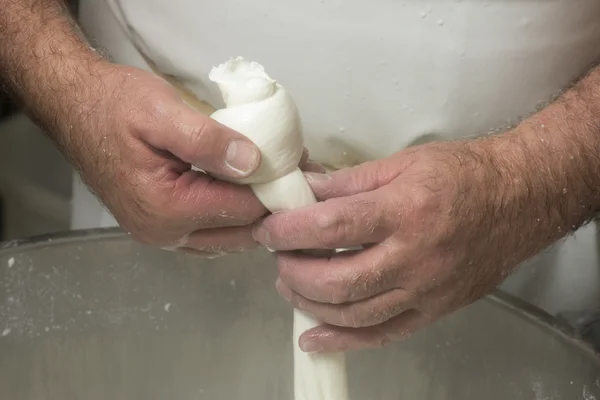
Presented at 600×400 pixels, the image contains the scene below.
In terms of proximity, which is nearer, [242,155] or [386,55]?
[242,155]

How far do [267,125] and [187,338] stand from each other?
0.32 m

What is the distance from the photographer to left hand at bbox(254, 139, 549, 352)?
43cm

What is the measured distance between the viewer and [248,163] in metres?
0.41

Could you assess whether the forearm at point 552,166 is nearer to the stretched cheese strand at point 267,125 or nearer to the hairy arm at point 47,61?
the stretched cheese strand at point 267,125

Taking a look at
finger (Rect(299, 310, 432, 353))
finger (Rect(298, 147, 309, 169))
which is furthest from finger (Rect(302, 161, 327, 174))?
finger (Rect(299, 310, 432, 353))

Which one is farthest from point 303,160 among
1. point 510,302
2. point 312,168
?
point 510,302

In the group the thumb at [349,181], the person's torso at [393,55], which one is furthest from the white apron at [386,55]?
the thumb at [349,181]

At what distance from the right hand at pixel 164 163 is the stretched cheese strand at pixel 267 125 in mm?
10

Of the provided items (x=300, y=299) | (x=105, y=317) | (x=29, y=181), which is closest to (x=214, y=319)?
(x=105, y=317)

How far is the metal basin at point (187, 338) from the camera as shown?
1.98ft

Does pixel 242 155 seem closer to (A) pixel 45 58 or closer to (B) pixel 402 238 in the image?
(B) pixel 402 238

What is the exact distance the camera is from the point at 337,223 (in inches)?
16.4

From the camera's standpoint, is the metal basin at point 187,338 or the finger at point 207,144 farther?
the metal basin at point 187,338

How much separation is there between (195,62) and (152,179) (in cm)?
17
